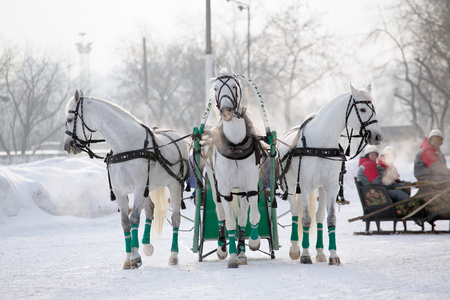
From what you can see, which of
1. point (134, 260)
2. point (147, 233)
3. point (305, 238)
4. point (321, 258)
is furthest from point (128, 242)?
point (321, 258)

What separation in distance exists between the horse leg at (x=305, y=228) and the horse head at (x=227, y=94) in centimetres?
163

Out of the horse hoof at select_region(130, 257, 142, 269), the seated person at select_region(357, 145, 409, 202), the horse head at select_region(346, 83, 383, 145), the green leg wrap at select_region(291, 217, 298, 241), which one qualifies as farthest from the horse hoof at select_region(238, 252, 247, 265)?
the seated person at select_region(357, 145, 409, 202)

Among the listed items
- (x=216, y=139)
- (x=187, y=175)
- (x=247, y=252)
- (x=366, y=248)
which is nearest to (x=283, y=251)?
(x=247, y=252)

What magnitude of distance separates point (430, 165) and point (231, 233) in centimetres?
568

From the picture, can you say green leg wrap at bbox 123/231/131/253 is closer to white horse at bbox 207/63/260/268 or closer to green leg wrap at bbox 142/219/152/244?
green leg wrap at bbox 142/219/152/244

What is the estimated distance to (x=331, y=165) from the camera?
31.0 feet

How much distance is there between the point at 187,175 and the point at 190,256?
52.1 inches

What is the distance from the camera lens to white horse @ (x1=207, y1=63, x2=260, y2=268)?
8812 mm

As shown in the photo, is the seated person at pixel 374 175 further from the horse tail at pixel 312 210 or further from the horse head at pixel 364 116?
the horse head at pixel 364 116

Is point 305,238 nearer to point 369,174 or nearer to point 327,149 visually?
point 327,149

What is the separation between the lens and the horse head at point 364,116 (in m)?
9.22

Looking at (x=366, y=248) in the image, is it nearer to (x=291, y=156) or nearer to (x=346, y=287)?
(x=291, y=156)

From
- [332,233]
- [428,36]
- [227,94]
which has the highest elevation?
[428,36]

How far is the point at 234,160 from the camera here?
9.02m
